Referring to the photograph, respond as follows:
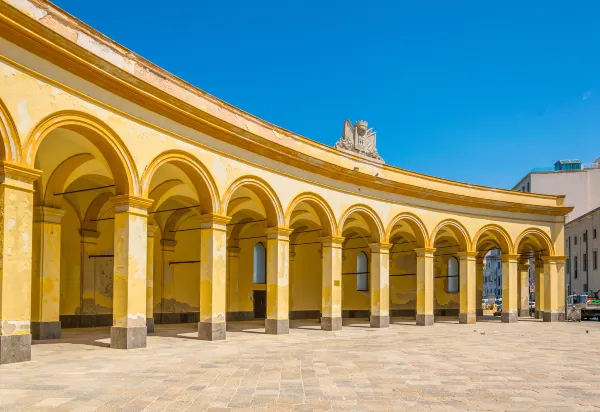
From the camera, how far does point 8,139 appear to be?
11.4 metres

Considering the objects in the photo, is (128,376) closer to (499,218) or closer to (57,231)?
(57,231)

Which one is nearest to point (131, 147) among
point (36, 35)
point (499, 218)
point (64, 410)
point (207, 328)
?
point (36, 35)

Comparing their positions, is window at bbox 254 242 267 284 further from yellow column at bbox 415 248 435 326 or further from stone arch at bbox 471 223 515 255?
stone arch at bbox 471 223 515 255

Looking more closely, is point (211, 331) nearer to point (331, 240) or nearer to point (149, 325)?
point (149, 325)

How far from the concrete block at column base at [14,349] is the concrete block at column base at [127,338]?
2852mm

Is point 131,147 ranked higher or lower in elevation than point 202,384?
higher

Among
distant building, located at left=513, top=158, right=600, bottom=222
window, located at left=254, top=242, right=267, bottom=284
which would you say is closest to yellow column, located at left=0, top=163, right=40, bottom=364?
window, located at left=254, top=242, right=267, bottom=284

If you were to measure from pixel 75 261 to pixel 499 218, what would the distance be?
20656mm

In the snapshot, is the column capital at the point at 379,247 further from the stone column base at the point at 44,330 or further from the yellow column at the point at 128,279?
the stone column base at the point at 44,330

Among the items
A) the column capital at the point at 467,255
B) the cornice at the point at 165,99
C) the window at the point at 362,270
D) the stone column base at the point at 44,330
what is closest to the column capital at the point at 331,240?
the cornice at the point at 165,99

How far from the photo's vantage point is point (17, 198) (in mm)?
11570

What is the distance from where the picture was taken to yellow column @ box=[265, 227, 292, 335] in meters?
20.3

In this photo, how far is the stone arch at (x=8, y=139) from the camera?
11.3m

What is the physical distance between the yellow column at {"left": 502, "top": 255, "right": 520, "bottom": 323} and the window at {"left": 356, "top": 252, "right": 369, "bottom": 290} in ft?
26.1
